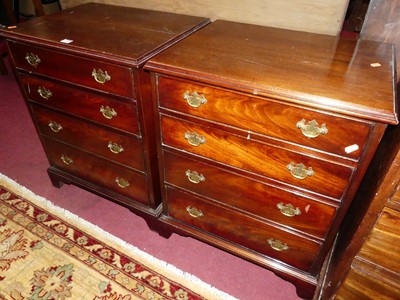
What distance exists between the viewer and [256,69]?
986mm

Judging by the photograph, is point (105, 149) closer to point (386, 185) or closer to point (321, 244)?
point (321, 244)

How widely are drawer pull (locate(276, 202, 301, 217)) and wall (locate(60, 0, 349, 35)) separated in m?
0.76

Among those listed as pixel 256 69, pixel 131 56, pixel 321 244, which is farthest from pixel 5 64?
pixel 321 244

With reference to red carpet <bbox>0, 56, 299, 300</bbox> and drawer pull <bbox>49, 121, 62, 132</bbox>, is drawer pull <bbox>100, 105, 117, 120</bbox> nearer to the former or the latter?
drawer pull <bbox>49, 121, 62, 132</bbox>

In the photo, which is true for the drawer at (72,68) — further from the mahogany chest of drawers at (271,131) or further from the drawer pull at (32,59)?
the mahogany chest of drawers at (271,131)

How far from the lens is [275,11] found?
1.35 meters

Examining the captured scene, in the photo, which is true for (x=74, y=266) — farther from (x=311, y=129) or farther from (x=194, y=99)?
(x=311, y=129)

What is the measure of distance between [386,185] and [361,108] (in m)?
0.23

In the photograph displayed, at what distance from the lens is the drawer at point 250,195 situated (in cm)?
111

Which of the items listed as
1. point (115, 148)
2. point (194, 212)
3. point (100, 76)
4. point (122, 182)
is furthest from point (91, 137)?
point (194, 212)

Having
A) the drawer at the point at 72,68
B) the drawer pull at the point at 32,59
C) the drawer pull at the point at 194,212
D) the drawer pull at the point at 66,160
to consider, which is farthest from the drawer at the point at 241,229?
the drawer pull at the point at 32,59

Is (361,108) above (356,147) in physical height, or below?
above

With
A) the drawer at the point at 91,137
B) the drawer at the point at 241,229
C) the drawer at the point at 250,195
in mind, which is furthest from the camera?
the drawer at the point at 91,137

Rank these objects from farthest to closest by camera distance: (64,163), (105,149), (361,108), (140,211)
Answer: (64,163) < (140,211) < (105,149) < (361,108)
